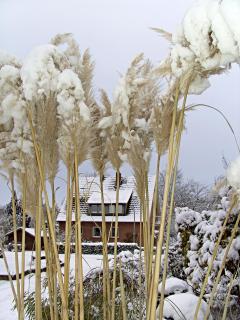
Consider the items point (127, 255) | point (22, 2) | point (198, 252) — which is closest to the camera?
point (198, 252)

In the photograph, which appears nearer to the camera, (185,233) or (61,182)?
(61,182)

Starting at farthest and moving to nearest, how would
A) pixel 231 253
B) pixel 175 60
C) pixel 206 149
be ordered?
pixel 206 149 → pixel 231 253 → pixel 175 60

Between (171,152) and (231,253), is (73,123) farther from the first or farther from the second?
(231,253)

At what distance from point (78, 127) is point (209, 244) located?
298 centimetres

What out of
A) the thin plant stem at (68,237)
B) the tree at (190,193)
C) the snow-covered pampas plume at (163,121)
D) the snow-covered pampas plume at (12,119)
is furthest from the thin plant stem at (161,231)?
the tree at (190,193)

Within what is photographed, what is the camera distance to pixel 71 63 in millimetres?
1451

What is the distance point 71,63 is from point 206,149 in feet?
35.2

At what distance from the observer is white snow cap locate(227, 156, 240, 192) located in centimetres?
126

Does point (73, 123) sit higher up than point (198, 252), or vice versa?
point (73, 123)

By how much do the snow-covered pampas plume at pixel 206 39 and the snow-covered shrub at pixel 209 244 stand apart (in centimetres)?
269

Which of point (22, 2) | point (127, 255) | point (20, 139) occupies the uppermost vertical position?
point (22, 2)

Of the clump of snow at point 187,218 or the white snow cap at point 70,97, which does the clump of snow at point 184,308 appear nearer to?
the clump of snow at point 187,218

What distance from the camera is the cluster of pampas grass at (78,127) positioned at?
126cm

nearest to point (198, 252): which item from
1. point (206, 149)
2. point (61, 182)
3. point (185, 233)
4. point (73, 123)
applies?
point (185, 233)
